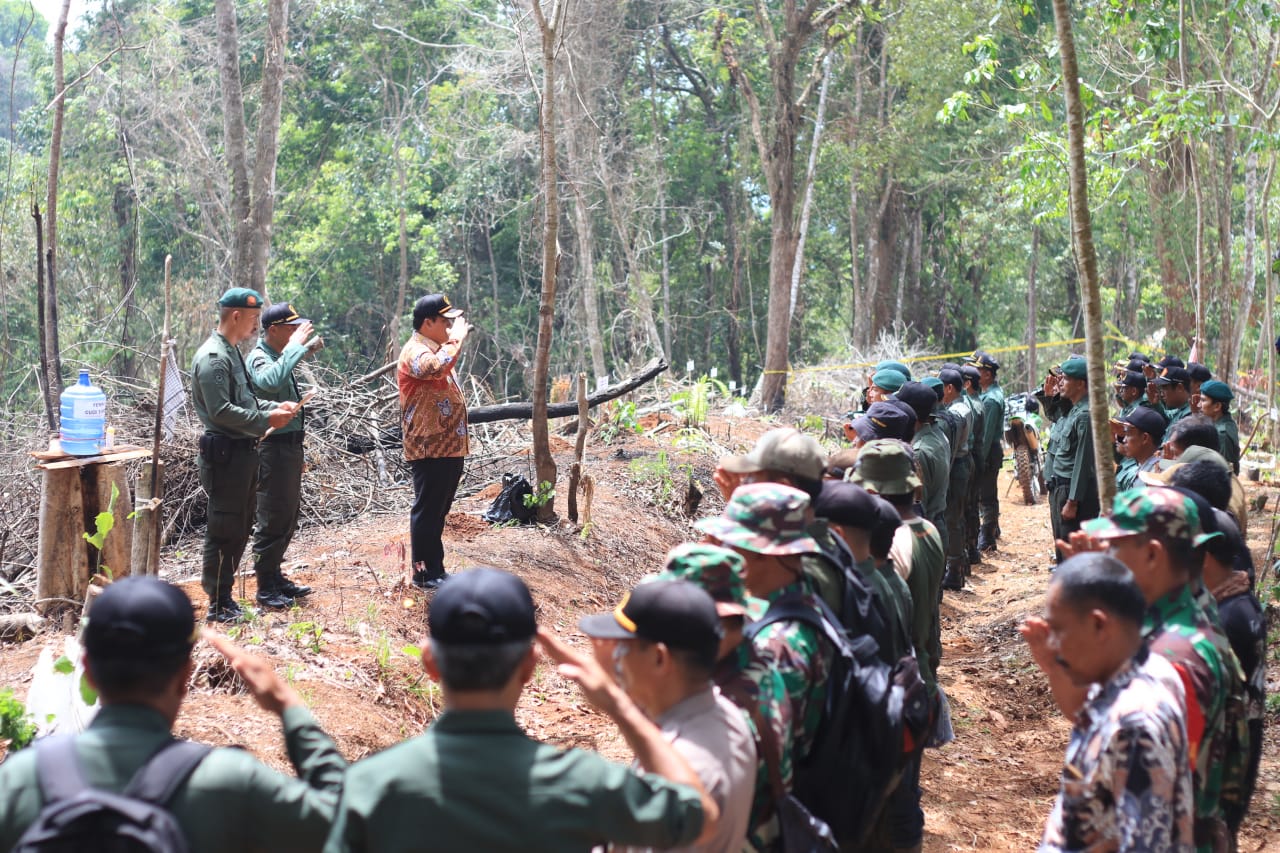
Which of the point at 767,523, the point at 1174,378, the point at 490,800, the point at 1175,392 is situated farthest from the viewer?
the point at 1174,378

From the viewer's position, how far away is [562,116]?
87.0ft

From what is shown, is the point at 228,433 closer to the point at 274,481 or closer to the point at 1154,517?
the point at 274,481

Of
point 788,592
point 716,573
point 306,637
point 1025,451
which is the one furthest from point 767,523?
point 1025,451

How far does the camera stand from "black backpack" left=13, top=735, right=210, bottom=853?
1935 mm

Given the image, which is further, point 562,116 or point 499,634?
point 562,116

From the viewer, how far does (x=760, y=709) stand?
2783 millimetres

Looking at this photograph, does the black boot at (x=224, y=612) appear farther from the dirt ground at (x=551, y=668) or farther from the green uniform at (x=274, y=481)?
the green uniform at (x=274, y=481)

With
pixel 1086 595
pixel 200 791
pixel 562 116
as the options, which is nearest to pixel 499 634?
pixel 200 791

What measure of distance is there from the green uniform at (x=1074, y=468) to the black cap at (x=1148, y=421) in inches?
81.0

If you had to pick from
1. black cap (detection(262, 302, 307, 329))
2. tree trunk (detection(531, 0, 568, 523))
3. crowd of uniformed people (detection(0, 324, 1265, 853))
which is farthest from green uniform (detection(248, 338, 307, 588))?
crowd of uniformed people (detection(0, 324, 1265, 853))

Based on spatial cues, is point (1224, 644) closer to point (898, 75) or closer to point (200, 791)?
point (200, 791)

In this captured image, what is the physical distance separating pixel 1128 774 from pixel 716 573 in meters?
0.97

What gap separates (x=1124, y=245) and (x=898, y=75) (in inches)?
241

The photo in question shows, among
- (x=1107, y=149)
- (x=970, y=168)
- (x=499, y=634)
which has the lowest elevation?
(x=499, y=634)
